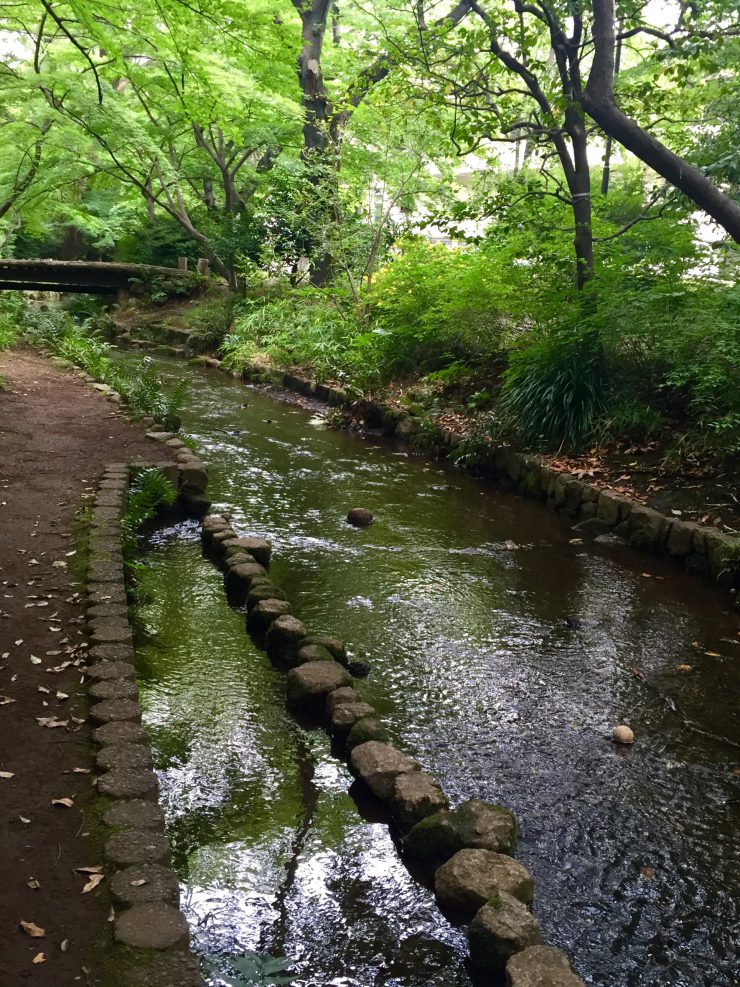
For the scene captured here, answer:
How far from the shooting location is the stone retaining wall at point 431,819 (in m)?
2.37

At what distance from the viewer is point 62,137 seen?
1622cm

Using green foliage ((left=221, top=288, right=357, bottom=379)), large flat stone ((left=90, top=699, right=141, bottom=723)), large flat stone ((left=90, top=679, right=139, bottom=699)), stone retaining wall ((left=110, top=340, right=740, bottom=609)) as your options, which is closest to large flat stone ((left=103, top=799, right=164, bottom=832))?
large flat stone ((left=90, top=699, right=141, bottom=723))

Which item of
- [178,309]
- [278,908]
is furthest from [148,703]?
[178,309]

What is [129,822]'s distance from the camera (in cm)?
254

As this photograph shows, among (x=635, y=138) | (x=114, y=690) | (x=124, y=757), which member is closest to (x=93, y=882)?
(x=124, y=757)

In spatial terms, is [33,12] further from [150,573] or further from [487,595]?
[487,595]

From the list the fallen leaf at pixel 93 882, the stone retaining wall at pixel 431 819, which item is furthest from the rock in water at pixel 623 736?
the fallen leaf at pixel 93 882

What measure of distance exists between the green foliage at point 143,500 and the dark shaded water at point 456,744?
26cm

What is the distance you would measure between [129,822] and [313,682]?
4.81 feet

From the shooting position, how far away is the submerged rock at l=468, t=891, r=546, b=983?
7.73 feet

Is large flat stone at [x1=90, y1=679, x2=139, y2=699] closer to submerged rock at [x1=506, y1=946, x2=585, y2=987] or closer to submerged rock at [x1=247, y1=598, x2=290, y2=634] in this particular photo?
submerged rock at [x1=247, y1=598, x2=290, y2=634]

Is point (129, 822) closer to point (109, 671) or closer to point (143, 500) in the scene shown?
point (109, 671)

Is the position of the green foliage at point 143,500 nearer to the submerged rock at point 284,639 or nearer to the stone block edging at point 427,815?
the stone block edging at point 427,815

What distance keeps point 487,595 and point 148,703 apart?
2.64m
